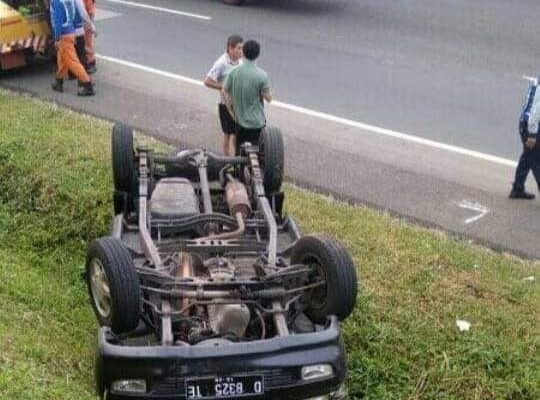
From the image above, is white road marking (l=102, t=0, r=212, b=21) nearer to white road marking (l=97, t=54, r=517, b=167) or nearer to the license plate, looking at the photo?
white road marking (l=97, t=54, r=517, b=167)

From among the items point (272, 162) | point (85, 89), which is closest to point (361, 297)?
point (272, 162)

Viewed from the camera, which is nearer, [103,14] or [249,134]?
[249,134]

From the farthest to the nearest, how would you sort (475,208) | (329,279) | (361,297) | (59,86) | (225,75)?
(59,86)
(225,75)
(475,208)
(361,297)
(329,279)

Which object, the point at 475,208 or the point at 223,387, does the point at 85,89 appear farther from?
the point at 223,387

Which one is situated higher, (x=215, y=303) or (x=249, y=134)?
(x=215, y=303)

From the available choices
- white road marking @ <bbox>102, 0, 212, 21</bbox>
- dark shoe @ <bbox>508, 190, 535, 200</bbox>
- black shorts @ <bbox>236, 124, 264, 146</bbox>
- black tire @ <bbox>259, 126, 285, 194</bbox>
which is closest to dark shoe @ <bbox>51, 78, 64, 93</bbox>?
black shorts @ <bbox>236, 124, 264, 146</bbox>

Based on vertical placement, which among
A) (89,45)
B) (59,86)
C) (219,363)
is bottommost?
(59,86)

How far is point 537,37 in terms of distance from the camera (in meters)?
15.6

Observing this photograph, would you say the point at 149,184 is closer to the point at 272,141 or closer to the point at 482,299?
the point at 272,141

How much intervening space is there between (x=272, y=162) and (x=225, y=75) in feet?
7.15

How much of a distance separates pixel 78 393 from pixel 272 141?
2933 mm

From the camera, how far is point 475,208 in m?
9.28

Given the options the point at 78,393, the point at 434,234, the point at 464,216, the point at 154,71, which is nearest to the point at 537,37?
the point at 154,71

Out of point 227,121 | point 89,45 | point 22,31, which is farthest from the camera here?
point 89,45
